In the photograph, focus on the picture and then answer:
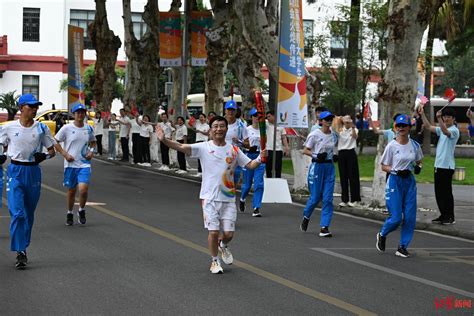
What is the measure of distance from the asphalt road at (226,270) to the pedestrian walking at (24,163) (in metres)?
0.49

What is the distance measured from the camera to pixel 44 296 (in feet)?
30.5

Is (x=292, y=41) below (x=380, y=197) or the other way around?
the other way around

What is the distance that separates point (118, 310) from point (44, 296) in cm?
99

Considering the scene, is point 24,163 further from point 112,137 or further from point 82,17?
point 82,17

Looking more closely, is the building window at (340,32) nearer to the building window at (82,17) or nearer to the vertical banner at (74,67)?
the vertical banner at (74,67)

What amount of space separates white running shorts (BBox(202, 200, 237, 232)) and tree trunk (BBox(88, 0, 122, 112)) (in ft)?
102

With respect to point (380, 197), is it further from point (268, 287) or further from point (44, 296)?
point (44, 296)

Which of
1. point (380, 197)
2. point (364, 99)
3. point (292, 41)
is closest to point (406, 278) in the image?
point (380, 197)

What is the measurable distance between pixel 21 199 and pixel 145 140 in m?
22.0

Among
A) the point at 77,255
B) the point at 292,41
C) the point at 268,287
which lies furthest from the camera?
the point at 292,41

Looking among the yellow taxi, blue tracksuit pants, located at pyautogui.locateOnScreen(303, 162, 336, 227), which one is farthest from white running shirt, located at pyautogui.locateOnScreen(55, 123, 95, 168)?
the yellow taxi

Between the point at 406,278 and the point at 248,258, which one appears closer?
the point at 406,278

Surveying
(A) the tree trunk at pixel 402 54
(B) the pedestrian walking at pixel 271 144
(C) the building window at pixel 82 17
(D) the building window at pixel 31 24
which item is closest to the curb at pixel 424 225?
(A) the tree trunk at pixel 402 54

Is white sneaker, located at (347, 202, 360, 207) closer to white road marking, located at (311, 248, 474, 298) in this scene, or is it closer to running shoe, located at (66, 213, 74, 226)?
running shoe, located at (66, 213, 74, 226)
